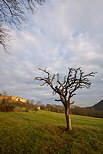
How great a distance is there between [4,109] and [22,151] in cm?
2505

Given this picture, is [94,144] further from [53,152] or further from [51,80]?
[51,80]

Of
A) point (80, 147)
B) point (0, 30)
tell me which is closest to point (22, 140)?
point (80, 147)

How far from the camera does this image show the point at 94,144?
304 inches

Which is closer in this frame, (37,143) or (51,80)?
(37,143)

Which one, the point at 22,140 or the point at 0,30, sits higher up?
the point at 0,30

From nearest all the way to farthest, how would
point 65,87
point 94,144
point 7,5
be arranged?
1. point 7,5
2. point 94,144
3. point 65,87

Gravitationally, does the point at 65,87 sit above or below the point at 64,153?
above

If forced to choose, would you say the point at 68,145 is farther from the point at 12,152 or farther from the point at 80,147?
the point at 12,152

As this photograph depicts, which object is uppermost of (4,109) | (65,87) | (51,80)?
(51,80)

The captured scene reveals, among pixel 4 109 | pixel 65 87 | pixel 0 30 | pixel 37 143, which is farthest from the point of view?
pixel 4 109

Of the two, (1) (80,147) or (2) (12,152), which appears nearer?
(2) (12,152)

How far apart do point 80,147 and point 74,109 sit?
2660 inches

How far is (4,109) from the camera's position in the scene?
27.5m

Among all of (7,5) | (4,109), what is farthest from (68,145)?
(4,109)
